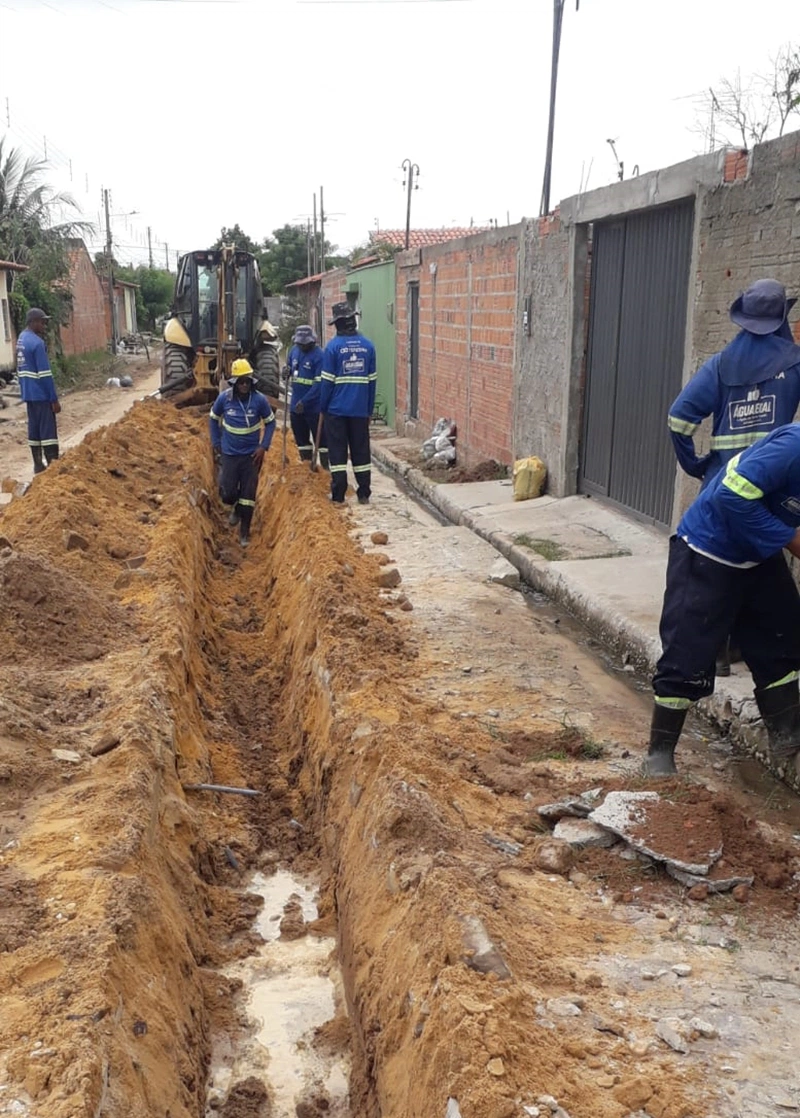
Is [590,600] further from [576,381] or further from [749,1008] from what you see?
[749,1008]

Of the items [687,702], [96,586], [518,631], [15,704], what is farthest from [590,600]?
[15,704]

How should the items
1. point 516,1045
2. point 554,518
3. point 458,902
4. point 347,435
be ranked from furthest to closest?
point 347,435
point 554,518
point 458,902
point 516,1045

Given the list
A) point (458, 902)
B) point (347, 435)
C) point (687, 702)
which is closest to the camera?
point (458, 902)

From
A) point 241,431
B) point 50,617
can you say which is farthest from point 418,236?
point 50,617

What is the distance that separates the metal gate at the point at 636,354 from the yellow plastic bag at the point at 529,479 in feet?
2.22

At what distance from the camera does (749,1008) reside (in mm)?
3178

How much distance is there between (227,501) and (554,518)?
3.49 metres

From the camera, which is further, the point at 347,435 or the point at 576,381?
the point at 347,435

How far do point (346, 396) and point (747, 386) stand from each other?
6.64 m

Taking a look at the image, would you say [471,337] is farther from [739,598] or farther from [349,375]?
[739,598]

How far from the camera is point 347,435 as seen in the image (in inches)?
457

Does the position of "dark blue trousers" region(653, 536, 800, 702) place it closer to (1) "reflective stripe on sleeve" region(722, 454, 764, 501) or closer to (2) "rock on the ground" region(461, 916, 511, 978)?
(1) "reflective stripe on sleeve" region(722, 454, 764, 501)

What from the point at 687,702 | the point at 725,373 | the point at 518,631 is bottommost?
the point at 518,631

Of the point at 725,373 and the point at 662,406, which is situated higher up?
the point at 725,373
